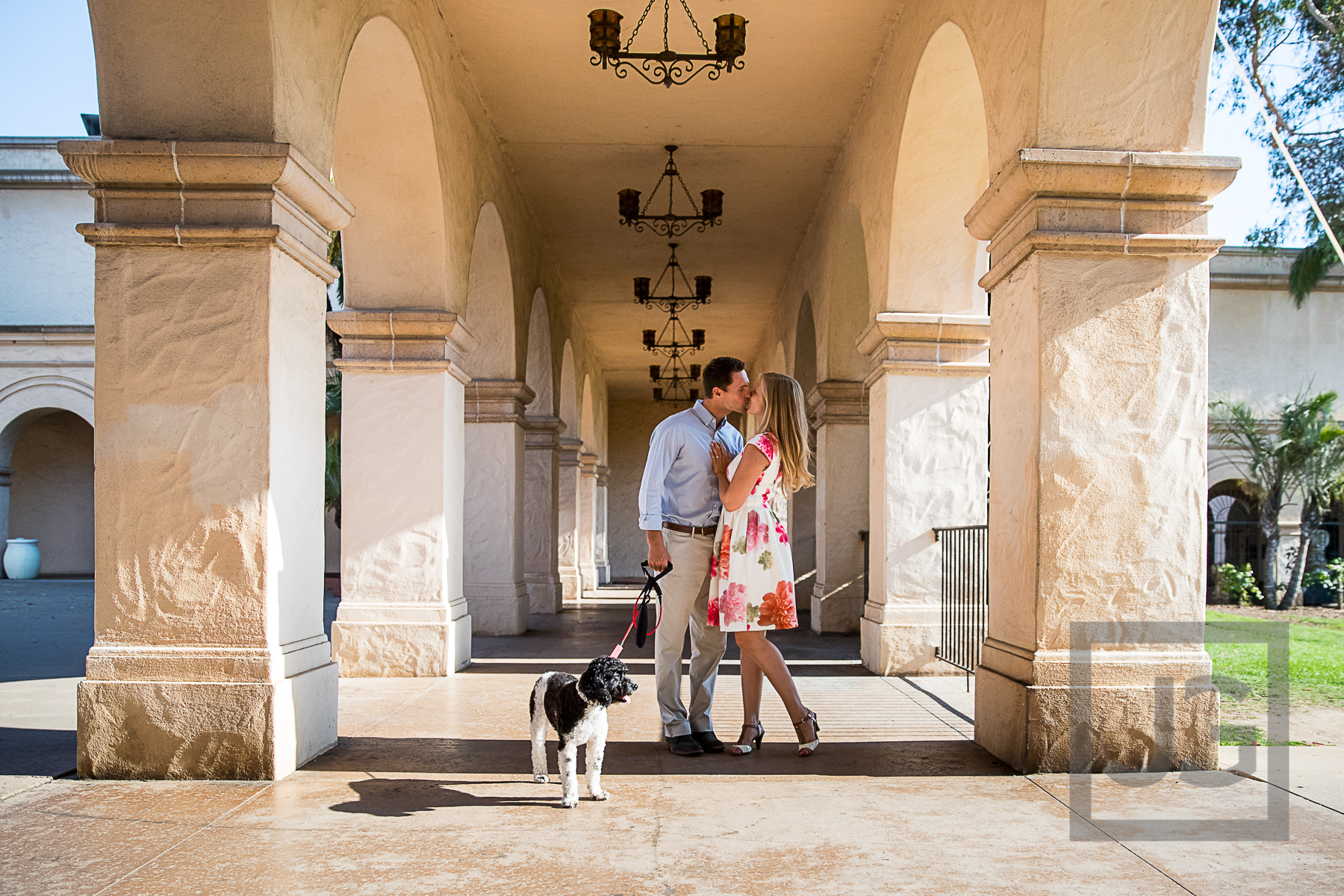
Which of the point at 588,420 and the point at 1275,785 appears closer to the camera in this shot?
the point at 1275,785

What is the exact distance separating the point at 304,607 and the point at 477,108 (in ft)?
16.1

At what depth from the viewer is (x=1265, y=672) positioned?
7473 mm

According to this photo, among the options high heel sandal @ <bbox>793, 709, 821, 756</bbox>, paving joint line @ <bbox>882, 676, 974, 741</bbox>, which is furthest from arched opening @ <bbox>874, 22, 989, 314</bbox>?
high heel sandal @ <bbox>793, 709, 821, 756</bbox>

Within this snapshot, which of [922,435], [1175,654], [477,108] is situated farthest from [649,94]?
[1175,654]

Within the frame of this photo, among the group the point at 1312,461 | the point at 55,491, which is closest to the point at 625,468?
the point at 55,491

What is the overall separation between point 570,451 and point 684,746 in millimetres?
12548

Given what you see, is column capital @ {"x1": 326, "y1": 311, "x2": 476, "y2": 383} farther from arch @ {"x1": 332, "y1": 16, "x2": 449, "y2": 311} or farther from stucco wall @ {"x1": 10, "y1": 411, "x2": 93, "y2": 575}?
stucco wall @ {"x1": 10, "y1": 411, "x2": 93, "y2": 575}

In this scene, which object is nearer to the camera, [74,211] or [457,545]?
[457,545]

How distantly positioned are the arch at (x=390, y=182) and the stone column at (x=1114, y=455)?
375 centimetres

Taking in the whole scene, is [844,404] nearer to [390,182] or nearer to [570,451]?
[390,182]

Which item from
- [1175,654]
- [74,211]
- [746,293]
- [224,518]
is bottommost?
[1175,654]

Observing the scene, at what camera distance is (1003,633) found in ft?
14.8

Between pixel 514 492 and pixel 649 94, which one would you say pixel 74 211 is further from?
pixel 649 94

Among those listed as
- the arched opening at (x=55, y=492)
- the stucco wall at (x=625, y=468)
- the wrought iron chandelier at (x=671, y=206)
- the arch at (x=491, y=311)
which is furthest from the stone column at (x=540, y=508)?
the stucco wall at (x=625, y=468)
